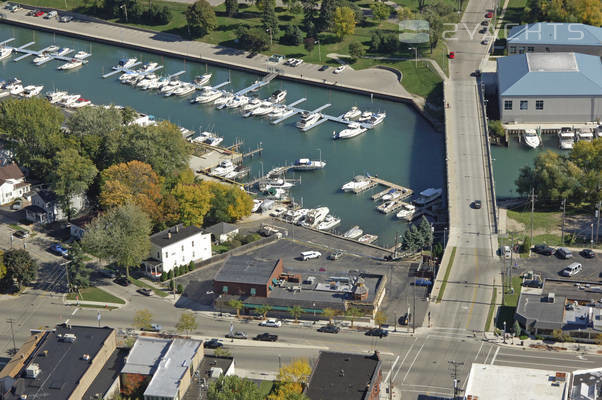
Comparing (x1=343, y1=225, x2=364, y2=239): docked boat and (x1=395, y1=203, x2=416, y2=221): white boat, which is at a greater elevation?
(x1=395, y1=203, x2=416, y2=221): white boat

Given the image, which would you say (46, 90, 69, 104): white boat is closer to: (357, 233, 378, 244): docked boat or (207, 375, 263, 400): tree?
(357, 233, 378, 244): docked boat

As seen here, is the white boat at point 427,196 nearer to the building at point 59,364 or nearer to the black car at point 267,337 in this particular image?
the black car at point 267,337

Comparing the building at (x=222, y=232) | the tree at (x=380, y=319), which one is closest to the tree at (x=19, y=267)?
the building at (x=222, y=232)

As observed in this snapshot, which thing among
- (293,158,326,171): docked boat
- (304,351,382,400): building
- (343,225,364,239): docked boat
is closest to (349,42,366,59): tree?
(293,158,326,171): docked boat

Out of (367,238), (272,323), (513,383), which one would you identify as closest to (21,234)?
(272,323)

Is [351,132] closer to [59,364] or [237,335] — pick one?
[237,335]
